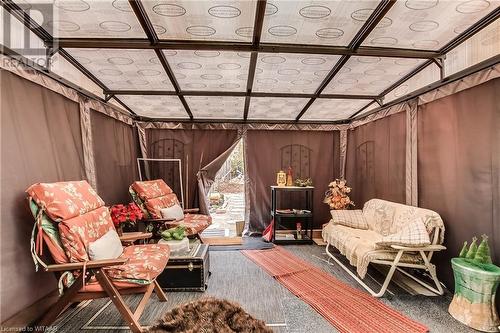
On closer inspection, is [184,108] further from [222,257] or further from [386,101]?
[386,101]

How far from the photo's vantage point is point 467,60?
2.22m

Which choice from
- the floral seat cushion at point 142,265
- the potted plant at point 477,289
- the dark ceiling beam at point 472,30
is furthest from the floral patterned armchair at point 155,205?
the dark ceiling beam at point 472,30

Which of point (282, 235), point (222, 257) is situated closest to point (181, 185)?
point (222, 257)

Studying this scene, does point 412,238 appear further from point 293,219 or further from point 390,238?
point 293,219

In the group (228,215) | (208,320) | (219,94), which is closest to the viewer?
(208,320)

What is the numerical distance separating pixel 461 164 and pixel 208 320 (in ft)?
8.55

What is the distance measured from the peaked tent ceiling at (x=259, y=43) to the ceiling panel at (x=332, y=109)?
271 millimetres

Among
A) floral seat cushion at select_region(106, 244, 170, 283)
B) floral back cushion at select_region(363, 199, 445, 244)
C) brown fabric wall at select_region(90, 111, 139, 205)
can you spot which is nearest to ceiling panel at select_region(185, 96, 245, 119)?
brown fabric wall at select_region(90, 111, 139, 205)

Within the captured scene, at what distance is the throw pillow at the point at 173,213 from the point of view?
3510 mm

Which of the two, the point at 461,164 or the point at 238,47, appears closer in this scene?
the point at 238,47

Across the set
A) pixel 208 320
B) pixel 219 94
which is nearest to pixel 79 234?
pixel 208 320

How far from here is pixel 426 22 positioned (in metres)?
1.86

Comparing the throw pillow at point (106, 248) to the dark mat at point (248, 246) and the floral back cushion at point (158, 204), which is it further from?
the dark mat at point (248, 246)

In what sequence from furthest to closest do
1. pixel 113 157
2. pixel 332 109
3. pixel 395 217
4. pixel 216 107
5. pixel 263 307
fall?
1. pixel 332 109
2. pixel 216 107
3. pixel 113 157
4. pixel 395 217
5. pixel 263 307
